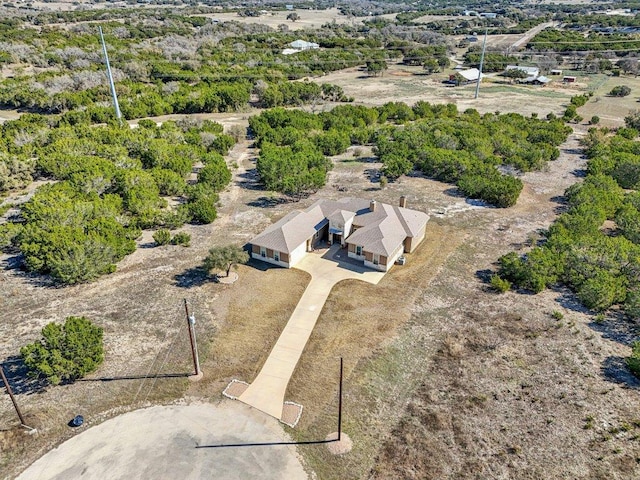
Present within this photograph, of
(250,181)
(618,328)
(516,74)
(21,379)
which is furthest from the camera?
(516,74)

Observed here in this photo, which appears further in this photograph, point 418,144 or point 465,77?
point 465,77

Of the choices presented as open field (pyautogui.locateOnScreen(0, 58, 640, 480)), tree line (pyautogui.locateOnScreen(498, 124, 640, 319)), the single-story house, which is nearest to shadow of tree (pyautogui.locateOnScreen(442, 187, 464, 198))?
open field (pyautogui.locateOnScreen(0, 58, 640, 480))

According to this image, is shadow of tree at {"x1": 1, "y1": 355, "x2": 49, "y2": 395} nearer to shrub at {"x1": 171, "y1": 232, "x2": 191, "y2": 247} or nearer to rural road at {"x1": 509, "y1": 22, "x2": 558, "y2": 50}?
shrub at {"x1": 171, "y1": 232, "x2": 191, "y2": 247}

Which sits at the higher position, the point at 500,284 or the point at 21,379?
the point at 21,379

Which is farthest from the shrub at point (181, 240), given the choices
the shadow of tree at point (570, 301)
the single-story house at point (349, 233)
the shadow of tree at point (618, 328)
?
the shadow of tree at point (618, 328)

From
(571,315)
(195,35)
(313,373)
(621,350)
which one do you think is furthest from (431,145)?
(195,35)

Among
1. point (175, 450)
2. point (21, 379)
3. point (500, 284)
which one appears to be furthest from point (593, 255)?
point (21, 379)

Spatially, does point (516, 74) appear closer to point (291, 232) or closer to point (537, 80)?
point (537, 80)
